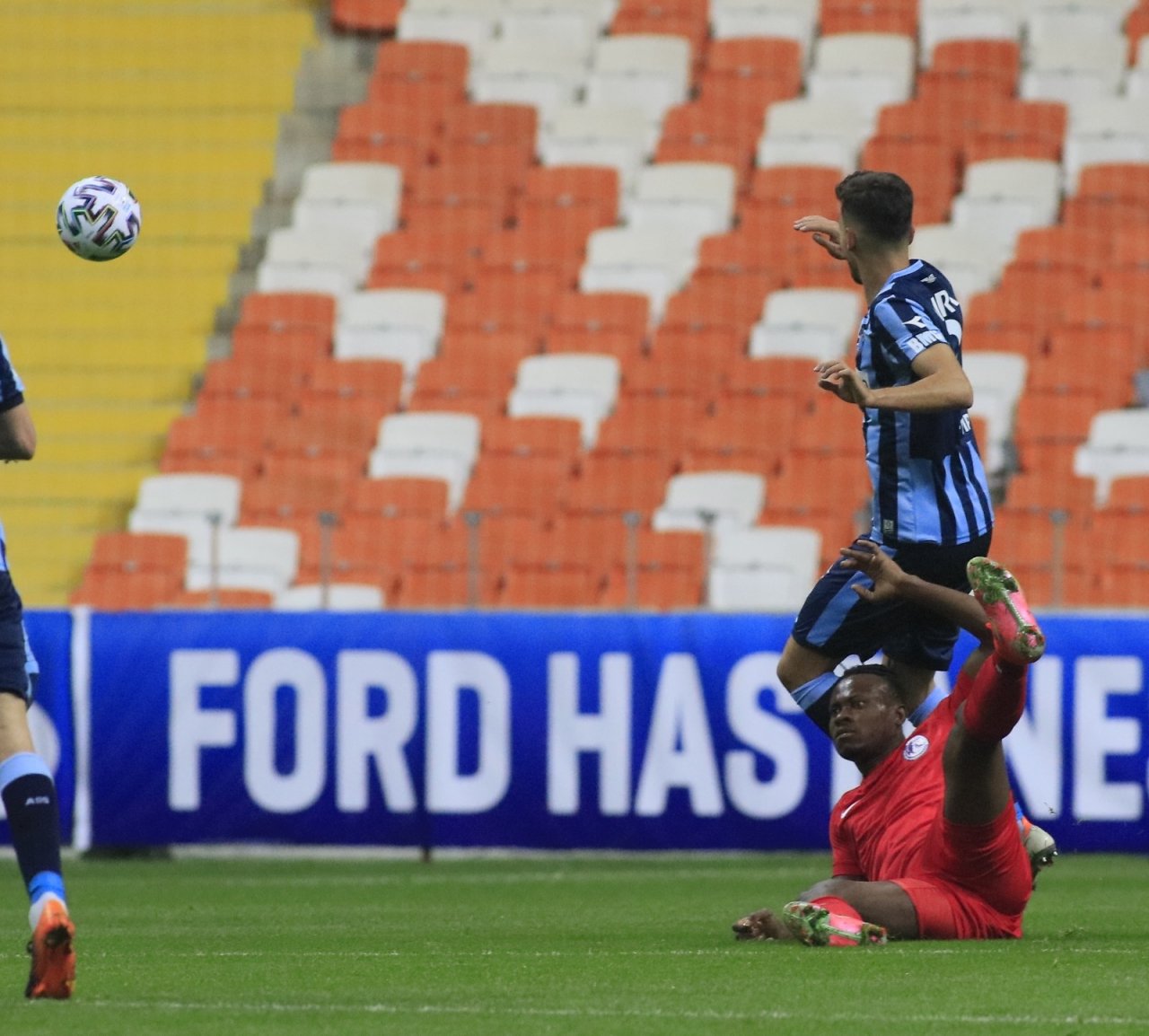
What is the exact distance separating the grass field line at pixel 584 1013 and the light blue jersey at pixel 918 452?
210 cm

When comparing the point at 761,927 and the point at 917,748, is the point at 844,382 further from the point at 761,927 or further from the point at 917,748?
the point at 761,927

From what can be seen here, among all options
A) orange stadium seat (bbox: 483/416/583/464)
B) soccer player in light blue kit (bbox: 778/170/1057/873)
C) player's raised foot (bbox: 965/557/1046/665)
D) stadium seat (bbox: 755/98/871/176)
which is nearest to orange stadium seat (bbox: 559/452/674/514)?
orange stadium seat (bbox: 483/416/583/464)

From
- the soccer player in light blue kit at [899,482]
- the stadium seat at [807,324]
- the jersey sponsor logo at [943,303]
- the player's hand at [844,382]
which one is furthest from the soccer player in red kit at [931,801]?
the stadium seat at [807,324]

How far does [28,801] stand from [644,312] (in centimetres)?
1189

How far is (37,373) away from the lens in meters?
18.1

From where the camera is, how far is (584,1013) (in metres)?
4.86

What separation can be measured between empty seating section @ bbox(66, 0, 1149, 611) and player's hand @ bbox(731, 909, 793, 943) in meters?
5.89

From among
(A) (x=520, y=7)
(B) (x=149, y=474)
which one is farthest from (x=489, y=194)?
(B) (x=149, y=474)

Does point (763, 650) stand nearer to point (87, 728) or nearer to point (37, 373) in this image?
point (87, 728)

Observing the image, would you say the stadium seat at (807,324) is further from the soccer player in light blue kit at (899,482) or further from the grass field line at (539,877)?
the soccer player in light blue kit at (899,482)

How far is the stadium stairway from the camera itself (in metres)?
17.3

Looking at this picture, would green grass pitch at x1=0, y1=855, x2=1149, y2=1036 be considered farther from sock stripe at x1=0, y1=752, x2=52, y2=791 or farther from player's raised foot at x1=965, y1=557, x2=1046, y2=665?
player's raised foot at x1=965, y1=557, x2=1046, y2=665

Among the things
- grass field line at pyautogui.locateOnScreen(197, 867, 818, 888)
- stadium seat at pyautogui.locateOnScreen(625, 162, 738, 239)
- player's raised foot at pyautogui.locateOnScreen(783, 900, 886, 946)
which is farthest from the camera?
stadium seat at pyautogui.locateOnScreen(625, 162, 738, 239)

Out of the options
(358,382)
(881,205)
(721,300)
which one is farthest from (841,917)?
(358,382)
